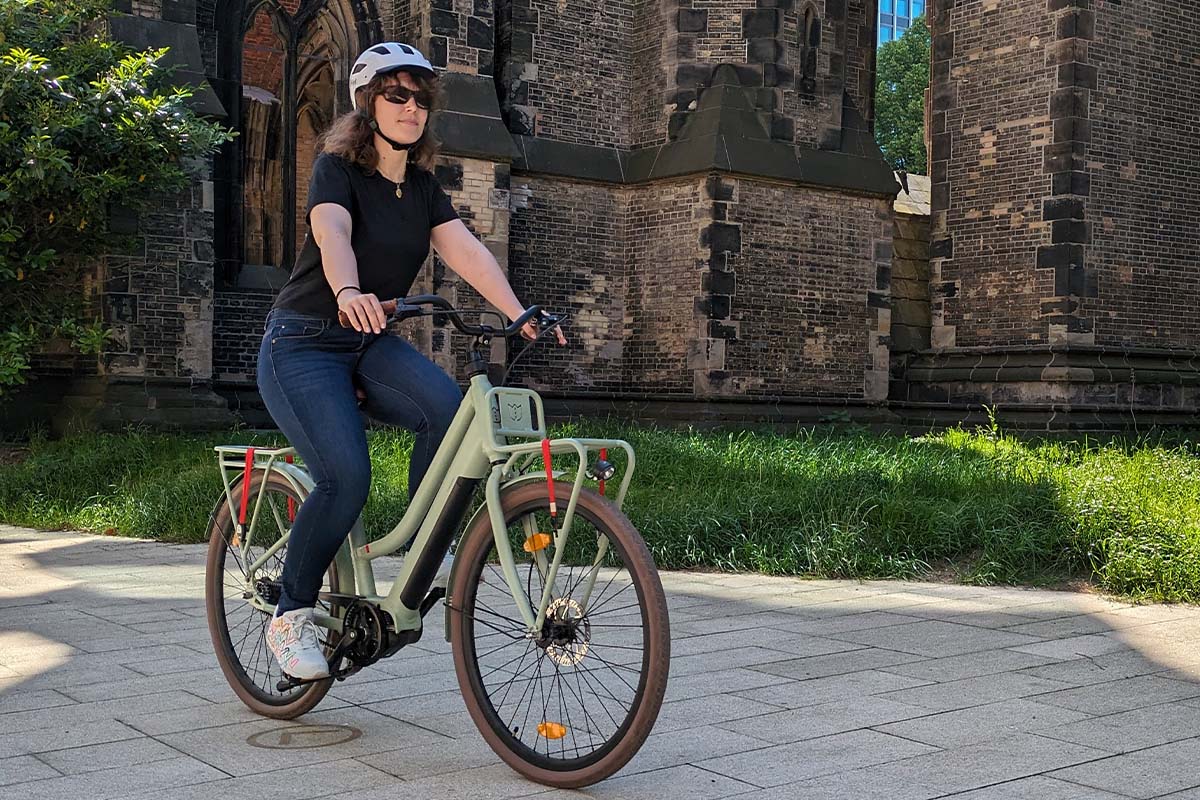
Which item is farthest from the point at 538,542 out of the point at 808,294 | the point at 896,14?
the point at 896,14

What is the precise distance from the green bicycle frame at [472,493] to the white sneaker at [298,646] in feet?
0.25

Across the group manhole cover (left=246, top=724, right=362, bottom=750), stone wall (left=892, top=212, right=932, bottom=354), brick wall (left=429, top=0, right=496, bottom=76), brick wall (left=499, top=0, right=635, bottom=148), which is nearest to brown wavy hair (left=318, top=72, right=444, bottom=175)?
manhole cover (left=246, top=724, right=362, bottom=750)

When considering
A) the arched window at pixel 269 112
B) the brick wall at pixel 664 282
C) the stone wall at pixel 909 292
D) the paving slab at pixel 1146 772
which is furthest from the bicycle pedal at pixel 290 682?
the stone wall at pixel 909 292

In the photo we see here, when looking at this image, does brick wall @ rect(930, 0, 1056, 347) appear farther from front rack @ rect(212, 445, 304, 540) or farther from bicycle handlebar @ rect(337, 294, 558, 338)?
bicycle handlebar @ rect(337, 294, 558, 338)

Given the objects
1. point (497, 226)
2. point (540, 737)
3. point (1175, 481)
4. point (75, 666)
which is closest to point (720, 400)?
point (497, 226)

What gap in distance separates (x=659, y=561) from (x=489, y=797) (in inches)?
170

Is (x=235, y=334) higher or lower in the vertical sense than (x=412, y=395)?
higher

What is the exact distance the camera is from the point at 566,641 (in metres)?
3.26

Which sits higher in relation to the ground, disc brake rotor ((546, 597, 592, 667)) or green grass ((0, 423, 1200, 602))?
disc brake rotor ((546, 597, 592, 667))

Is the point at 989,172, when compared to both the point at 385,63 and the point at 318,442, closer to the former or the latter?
the point at 385,63

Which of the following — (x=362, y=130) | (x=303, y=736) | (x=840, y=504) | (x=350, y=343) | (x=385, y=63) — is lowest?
(x=303, y=736)

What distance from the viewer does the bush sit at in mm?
11039

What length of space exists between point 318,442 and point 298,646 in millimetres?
546

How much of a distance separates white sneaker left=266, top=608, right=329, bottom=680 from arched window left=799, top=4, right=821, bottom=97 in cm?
1386
